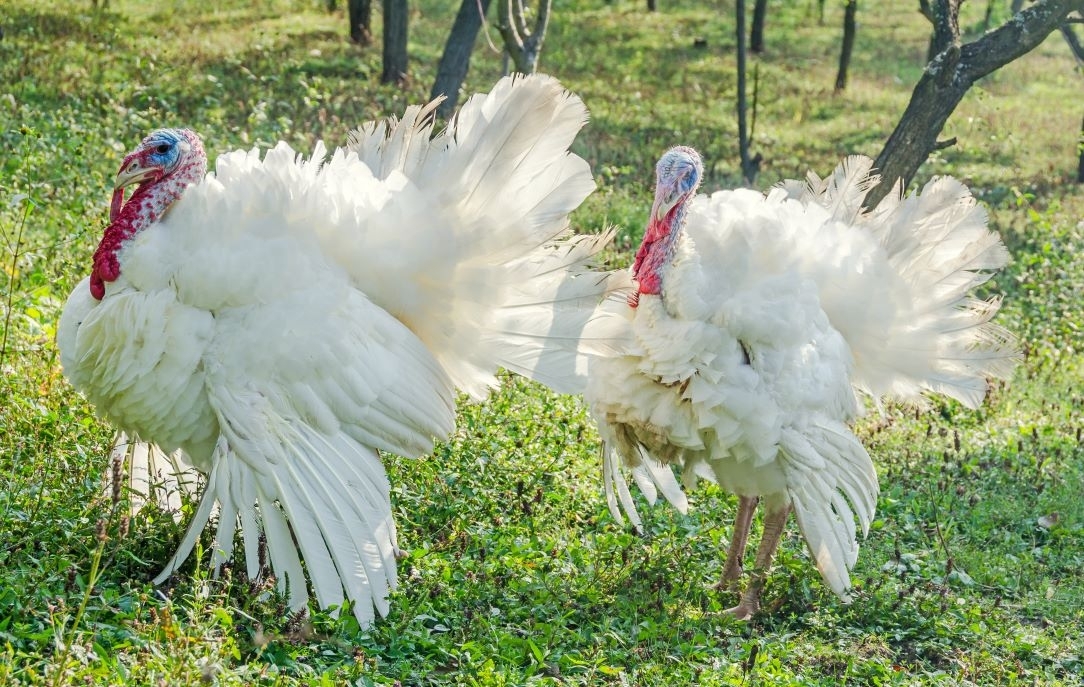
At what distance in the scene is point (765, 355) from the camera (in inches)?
214

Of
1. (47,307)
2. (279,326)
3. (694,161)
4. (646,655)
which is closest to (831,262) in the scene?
(694,161)

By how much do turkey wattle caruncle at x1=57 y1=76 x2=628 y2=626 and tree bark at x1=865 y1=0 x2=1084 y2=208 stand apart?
14.7 feet

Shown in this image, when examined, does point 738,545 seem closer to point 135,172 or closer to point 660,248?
point 660,248

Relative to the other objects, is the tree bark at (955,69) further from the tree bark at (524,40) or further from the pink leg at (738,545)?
the pink leg at (738,545)

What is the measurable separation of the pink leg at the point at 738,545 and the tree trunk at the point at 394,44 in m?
12.6

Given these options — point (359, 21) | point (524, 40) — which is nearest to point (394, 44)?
point (359, 21)

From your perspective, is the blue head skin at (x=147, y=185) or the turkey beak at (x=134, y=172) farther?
the turkey beak at (x=134, y=172)

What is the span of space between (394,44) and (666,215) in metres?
12.7

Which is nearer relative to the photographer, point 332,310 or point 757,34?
point 332,310

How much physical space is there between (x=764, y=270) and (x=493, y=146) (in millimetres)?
1367

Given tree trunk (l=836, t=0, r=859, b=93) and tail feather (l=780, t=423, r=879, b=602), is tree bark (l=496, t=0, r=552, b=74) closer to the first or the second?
tail feather (l=780, t=423, r=879, b=602)

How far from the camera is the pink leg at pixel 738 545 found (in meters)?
6.04

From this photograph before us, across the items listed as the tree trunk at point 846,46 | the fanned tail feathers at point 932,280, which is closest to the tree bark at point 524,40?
the fanned tail feathers at point 932,280

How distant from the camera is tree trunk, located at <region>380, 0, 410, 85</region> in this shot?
1738cm
